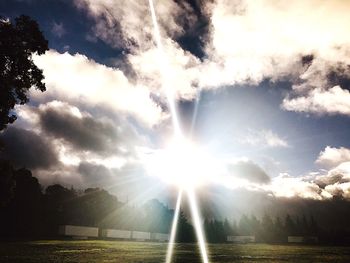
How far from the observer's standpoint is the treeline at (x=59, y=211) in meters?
62.2

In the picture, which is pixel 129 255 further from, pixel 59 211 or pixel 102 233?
pixel 102 233

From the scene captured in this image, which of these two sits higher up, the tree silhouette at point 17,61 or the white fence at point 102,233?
the tree silhouette at point 17,61

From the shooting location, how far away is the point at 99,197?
109m

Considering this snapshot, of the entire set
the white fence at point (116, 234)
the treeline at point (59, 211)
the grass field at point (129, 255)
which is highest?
the treeline at point (59, 211)

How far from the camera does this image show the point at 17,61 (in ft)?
75.4

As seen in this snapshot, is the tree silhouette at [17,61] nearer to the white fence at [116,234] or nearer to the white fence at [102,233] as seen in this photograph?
the white fence at [102,233]

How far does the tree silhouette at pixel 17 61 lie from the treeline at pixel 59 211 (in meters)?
8.68

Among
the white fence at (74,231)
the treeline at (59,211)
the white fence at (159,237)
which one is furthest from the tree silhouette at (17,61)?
the white fence at (159,237)

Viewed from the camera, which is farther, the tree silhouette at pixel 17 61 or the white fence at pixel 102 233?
the white fence at pixel 102 233

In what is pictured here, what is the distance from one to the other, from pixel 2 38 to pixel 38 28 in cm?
260

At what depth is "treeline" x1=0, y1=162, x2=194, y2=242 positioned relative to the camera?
62.2 metres

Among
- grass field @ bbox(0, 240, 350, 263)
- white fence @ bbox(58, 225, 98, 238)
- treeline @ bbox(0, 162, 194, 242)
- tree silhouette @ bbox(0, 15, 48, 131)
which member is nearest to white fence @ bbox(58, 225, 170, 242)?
white fence @ bbox(58, 225, 98, 238)

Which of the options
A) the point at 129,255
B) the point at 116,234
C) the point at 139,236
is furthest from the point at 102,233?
the point at 129,255

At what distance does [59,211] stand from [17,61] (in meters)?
63.0
